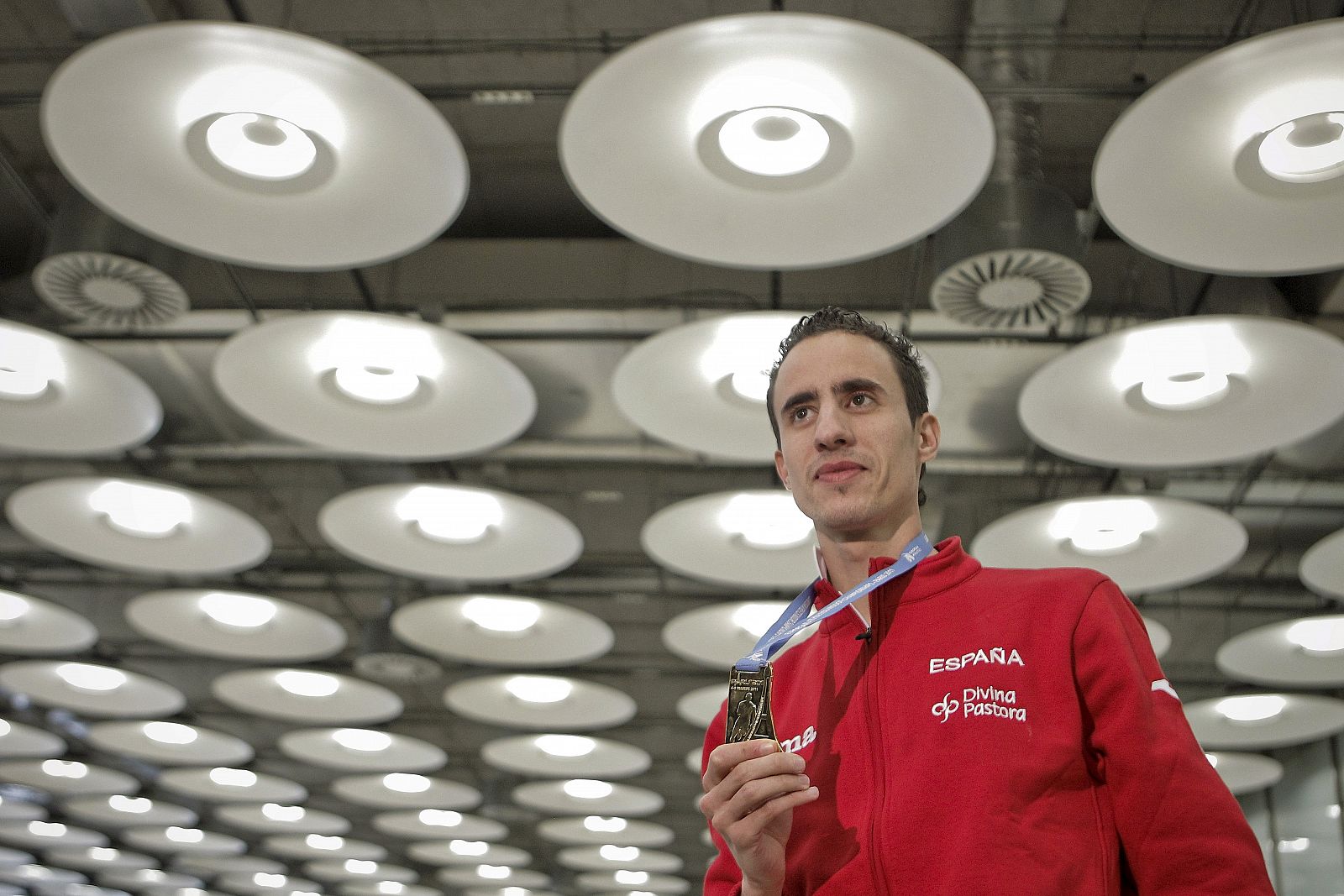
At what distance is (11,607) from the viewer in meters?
19.0

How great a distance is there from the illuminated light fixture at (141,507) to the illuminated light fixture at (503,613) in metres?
4.61

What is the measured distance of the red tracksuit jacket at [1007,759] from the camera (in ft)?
7.97

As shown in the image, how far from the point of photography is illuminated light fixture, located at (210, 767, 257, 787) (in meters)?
28.1

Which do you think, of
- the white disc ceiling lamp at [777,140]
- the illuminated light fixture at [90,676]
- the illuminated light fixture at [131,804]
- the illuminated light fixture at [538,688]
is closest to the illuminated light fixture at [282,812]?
the illuminated light fixture at [131,804]

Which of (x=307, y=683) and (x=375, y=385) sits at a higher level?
(x=307, y=683)

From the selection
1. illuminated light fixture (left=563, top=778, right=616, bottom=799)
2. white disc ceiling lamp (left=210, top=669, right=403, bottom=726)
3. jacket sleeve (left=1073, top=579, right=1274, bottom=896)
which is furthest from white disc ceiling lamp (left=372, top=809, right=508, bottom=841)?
jacket sleeve (left=1073, top=579, right=1274, bottom=896)

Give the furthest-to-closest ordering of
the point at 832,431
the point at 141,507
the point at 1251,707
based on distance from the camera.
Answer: the point at 1251,707 < the point at 141,507 < the point at 832,431

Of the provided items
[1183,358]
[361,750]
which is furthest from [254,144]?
[361,750]

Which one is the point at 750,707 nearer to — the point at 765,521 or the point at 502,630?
the point at 765,521

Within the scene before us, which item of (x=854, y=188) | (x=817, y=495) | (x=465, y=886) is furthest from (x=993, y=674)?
(x=465, y=886)

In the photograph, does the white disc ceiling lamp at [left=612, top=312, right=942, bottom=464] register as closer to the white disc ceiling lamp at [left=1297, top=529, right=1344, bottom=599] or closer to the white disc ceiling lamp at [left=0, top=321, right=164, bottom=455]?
the white disc ceiling lamp at [left=0, top=321, right=164, bottom=455]

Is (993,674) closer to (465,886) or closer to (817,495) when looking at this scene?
(817,495)

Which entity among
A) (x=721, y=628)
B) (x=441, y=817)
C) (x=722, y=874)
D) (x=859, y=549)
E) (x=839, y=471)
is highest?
(x=441, y=817)

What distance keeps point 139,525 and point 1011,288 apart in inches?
477
